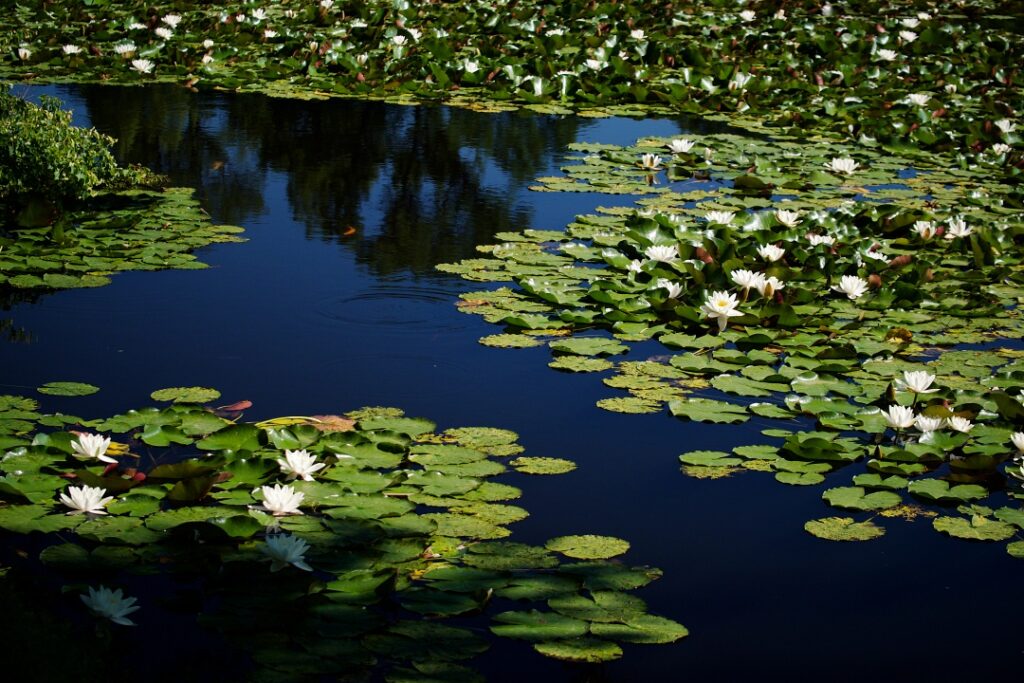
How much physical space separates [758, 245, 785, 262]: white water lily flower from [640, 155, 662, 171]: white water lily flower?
203 cm

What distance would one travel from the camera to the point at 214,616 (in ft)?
8.38

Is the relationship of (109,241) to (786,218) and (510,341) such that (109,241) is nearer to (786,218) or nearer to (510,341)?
(510,341)

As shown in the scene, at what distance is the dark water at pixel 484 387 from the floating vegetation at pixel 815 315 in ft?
0.43

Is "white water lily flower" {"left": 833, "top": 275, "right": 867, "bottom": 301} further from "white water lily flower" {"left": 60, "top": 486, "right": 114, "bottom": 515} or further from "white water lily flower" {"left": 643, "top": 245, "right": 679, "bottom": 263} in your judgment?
"white water lily flower" {"left": 60, "top": 486, "right": 114, "bottom": 515}

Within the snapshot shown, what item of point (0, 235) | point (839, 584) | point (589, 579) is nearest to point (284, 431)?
point (589, 579)

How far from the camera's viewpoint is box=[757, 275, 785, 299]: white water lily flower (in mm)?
4730

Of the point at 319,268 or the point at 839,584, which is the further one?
the point at 319,268

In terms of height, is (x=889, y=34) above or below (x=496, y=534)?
above

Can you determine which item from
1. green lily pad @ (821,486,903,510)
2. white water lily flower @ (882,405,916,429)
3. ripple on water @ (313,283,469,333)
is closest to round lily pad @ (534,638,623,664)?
green lily pad @ (821,486,903,510)

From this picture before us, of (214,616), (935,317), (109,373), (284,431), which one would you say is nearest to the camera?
(214,616)

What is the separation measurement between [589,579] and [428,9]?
34.2ft

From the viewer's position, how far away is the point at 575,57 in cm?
1030

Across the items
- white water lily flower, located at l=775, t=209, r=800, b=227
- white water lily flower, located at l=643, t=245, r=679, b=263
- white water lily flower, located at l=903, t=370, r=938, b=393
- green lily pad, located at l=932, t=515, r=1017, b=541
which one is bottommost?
green lily pad, located at l=932, t=515, r=1017, b=541

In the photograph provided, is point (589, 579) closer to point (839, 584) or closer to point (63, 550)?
point (839, 584)
